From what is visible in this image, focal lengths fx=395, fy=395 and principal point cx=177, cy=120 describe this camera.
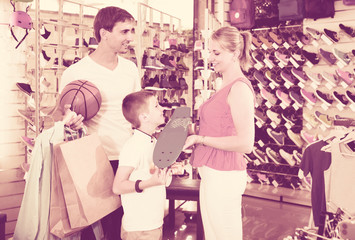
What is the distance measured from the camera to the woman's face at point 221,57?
198 centimetres

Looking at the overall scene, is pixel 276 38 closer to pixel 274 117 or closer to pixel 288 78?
pixel 288 78

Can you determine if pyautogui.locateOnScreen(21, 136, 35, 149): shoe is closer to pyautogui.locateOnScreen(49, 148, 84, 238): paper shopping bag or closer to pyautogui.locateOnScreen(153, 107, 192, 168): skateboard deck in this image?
pyautogui.locateOnScreen(49, 148, 84, 238): paper shopping bag

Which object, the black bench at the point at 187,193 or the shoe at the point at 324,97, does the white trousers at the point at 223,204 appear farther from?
the shoe at the point at 324,97

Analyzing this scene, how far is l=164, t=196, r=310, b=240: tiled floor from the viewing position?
4.10 metres

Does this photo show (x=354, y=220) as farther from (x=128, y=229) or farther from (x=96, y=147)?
(x=96, y=147)

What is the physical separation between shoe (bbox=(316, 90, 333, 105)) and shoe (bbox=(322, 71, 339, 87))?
0.68 ft

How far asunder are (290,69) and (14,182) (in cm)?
424

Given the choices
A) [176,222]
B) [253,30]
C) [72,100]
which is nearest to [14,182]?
[176,222]

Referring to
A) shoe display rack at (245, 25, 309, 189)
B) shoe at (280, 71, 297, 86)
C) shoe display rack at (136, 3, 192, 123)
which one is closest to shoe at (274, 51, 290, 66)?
shoe display rack at (245, 25, 309, 189)

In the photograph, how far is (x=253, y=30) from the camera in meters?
6.20

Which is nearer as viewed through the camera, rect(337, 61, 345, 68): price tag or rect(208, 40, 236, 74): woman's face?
rect(208, 40, 236, 74): woman's face

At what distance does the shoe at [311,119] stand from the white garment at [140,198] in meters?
4.19

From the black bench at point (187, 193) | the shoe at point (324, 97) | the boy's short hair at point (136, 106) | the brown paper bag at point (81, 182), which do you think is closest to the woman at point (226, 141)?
the boy's short hair at point (136, 106)

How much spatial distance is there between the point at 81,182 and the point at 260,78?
4.63 metres
